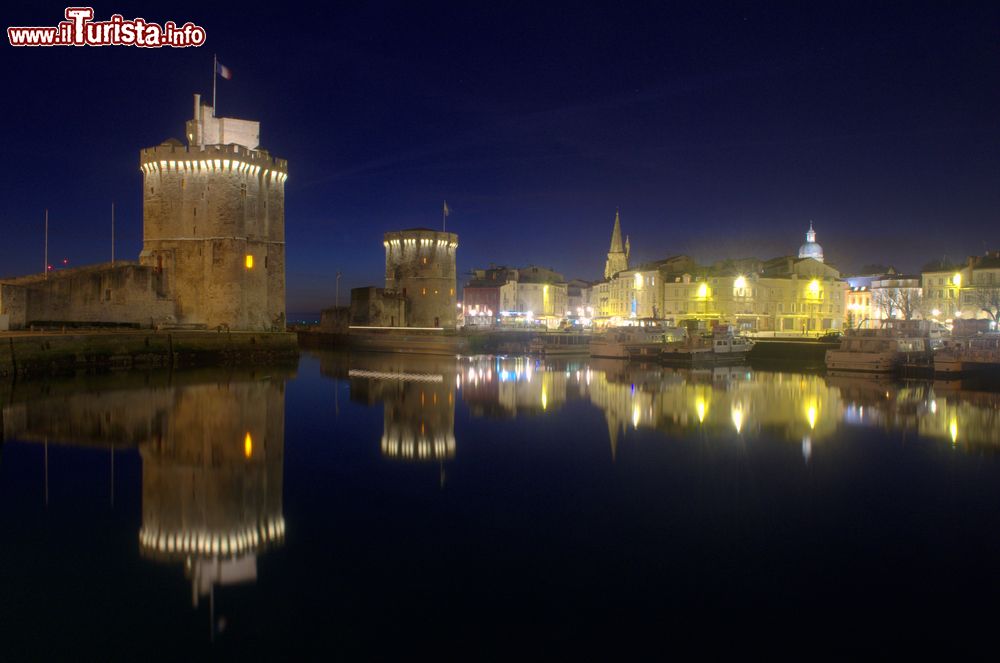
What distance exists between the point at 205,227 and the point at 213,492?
1931cm

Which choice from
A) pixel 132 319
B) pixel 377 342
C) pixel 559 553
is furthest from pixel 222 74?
pixel 559 553

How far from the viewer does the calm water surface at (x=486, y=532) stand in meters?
4.20

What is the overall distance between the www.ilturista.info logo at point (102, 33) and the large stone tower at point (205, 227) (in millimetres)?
5330

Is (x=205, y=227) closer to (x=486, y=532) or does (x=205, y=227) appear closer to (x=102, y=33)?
(x=102, y=33)

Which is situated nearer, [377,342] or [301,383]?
[301,383]

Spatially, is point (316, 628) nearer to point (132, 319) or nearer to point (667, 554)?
point (667, 554)

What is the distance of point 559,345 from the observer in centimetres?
3469

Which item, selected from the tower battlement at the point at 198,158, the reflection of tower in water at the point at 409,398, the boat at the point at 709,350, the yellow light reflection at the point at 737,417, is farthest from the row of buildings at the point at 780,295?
the yellow light reflection at the point at 737,417

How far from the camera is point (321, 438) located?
34.9 ft

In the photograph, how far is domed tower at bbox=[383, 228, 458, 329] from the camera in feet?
124

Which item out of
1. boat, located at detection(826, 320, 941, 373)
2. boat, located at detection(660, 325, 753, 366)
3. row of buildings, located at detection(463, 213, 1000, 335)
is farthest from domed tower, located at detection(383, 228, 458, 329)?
boat, located at detection(826, 320, 941, 373)

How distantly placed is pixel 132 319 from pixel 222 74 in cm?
863

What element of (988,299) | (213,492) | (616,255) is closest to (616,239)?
(616,255)

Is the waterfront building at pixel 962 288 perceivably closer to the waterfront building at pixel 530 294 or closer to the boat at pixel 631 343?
the boat at pixel 631 343
